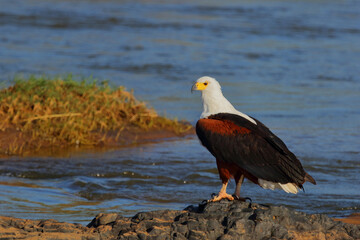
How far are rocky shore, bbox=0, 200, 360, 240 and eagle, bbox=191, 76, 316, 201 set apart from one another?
356 millimetres

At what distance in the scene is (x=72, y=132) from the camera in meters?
9.99

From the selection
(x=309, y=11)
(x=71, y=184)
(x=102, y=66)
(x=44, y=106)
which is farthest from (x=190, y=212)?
(x=309, y=11)

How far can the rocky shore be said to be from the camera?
5.16 metres

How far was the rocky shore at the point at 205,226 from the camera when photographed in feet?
16.9

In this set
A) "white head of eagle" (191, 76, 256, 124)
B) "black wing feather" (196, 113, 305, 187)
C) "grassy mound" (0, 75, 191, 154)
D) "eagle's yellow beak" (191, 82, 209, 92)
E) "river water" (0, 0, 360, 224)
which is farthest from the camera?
"grassy mound" (0, 75, 191, 154)

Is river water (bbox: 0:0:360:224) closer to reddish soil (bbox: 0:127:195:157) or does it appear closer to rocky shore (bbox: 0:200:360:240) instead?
reddish soil (bbox: 0:127:195:157)

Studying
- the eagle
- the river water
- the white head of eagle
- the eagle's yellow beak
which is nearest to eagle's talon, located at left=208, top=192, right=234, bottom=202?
the eagle

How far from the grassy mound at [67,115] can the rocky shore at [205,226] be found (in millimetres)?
4360

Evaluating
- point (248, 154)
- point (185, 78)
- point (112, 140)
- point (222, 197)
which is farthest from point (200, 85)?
point (185, 78)

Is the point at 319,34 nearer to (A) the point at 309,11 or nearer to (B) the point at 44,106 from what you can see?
(A) the point at 309,11

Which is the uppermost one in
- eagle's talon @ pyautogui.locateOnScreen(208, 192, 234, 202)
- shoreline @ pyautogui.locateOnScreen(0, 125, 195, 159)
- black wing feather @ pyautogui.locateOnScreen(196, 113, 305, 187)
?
black wing feather @ pyautogui.locateOnScreen(196, 113, 305, 187)

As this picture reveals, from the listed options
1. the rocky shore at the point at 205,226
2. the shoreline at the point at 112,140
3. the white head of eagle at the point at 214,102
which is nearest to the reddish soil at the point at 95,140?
the shoreline at the point at 112,140

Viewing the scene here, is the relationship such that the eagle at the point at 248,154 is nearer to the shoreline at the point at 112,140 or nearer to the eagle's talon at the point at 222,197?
the eagle's talon at the point at 222,197

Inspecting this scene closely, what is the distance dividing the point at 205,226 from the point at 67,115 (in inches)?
201
